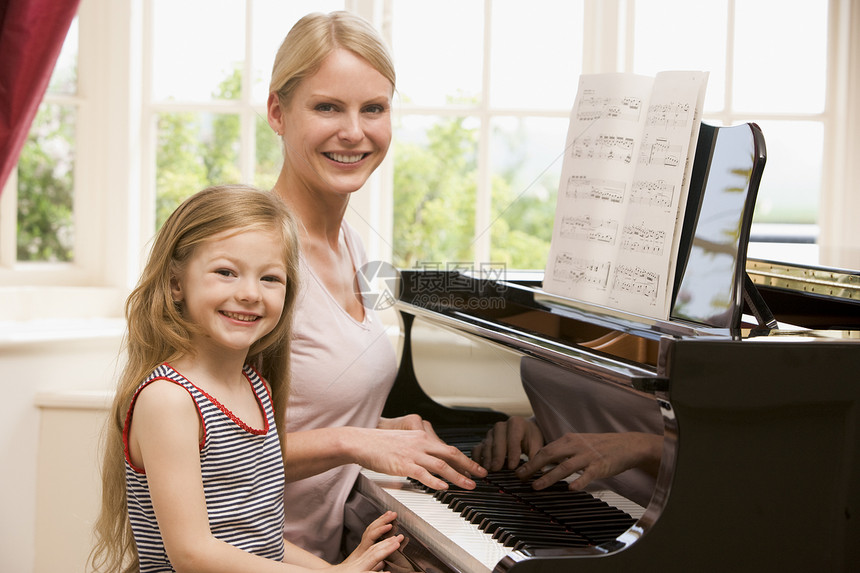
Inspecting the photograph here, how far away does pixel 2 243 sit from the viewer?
283cm

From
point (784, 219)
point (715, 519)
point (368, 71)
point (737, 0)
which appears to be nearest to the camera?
point (715, 519)

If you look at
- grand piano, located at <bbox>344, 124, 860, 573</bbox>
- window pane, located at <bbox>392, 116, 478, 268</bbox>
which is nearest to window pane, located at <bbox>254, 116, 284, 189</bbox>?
window pane, located at <bbox>392, 116, 478, 268</bbox>

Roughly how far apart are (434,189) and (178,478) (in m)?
1.94

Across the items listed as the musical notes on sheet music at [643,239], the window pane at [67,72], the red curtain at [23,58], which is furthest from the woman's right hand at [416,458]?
the window pane at [67,72]

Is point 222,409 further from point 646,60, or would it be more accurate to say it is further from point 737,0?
point 737,0

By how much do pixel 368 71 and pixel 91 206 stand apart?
5.44 feet

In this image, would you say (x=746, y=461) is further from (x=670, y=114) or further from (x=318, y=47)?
(x=318, y=47)

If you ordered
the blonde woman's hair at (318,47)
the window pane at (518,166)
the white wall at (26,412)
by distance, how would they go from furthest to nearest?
the window pane at (518,166) → the white wall at (26,412) → the blonde woman's hair at (318,47)

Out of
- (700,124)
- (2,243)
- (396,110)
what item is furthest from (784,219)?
(2,243)

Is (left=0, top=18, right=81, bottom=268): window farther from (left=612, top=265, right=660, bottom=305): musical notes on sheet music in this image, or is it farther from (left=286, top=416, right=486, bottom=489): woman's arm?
(left=612, top=265, right=660, bottom=305): musical notes on sheet music

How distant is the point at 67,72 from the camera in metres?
2.87

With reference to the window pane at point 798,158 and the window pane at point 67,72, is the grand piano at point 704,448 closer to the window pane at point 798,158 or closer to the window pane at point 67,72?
the window pane at point 798,158

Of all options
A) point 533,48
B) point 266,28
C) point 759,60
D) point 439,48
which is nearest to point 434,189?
point 439,48

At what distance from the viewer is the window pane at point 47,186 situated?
2871 mm
